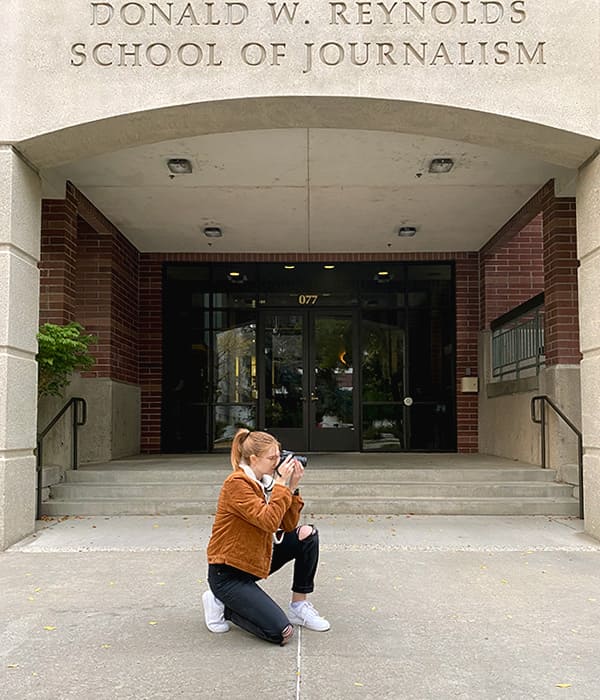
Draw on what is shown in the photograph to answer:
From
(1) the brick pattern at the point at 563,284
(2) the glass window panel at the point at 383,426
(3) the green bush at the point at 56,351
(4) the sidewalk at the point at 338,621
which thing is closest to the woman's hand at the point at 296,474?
(4) the sidewalk at the point at 338,621

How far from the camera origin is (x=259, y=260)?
1412 centimetres

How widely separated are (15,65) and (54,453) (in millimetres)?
4808

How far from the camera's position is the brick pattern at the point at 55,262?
9875mm

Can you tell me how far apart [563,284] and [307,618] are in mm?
6733

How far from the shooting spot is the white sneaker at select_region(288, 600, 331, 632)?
463cm

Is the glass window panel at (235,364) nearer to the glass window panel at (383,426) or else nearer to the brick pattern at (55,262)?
the glass window panel at (383,426)

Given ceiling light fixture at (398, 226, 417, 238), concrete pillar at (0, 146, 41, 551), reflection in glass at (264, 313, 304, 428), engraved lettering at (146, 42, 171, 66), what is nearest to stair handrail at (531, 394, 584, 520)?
ceiling light fixture at (398, 226, 417, 238)

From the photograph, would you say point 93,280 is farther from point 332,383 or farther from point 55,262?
point 332,383

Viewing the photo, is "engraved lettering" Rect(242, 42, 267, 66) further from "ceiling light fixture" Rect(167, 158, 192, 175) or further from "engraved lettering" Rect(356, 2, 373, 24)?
"ceiling light fixture" Rect(167, 158, 192, 175)

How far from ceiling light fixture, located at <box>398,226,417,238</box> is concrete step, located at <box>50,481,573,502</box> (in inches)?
183

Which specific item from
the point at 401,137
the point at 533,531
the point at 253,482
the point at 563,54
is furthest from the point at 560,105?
the point at 253,482

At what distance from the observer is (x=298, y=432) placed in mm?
14031

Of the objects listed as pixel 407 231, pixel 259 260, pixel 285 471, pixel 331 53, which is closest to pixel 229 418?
pixel 259 260

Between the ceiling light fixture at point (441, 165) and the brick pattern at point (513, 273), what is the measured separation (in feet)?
13.7
